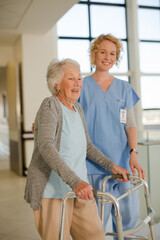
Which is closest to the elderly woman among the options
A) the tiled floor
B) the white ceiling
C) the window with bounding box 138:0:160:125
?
the tiled floor

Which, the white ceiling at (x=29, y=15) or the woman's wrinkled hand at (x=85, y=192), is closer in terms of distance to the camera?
the woman's wrinkled hand at (x=85, y=192)

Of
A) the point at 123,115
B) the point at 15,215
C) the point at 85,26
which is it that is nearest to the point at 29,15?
the point at 85,26

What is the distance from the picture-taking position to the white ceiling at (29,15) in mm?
4636

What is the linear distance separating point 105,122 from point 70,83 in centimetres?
49

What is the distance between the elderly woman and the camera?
142 cm

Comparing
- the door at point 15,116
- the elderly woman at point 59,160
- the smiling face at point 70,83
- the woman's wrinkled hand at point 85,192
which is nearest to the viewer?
the woman's wrinkled hand at point 85,192

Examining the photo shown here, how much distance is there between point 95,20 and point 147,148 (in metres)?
4.98

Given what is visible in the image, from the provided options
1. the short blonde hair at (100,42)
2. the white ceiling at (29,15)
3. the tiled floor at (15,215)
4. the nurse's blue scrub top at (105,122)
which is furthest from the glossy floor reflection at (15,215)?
the white ceiling at (29,15)

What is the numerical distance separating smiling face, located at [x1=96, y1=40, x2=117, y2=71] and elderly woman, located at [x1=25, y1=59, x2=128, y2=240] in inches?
15.9

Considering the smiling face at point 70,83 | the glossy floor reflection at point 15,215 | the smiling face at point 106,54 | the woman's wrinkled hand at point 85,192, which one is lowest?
the glossy floor reflection at point 15,215

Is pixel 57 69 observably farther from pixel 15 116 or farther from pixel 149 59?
pixel 149 59

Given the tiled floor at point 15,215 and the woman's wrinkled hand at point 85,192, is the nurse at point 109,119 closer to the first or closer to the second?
the woman's wrinkled hand at point 85,192

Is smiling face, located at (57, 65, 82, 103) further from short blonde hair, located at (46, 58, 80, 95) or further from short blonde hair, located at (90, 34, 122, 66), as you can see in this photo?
short blonde hair, located at (90, 34, 122, 66)

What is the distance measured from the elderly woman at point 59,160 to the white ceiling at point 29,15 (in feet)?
11.1
